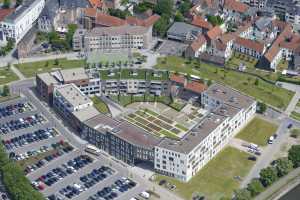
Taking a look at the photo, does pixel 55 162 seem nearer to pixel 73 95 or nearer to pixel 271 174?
pixel 73 95

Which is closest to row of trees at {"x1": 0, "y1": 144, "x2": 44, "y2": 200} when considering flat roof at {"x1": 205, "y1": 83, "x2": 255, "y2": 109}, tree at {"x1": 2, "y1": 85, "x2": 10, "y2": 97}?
tree at {"x1": 2, "y1": 85, "x2": 10, "y2": 97}

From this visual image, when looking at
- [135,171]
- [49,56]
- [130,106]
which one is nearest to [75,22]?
[49,56]

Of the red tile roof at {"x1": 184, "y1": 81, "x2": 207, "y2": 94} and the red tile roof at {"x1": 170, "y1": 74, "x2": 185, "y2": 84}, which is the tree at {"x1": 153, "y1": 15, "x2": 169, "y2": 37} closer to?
the red tile roof at {"x1": 170, "y1": 74, "x2": 185, "y2": 84}

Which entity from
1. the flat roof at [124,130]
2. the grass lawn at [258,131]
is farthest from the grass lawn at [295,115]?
the flat roof at [124,130]

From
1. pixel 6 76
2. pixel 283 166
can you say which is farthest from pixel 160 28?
pixel 283 166

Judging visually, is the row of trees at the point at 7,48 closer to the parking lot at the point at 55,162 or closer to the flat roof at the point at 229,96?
the parking lot at the point at 55,162
